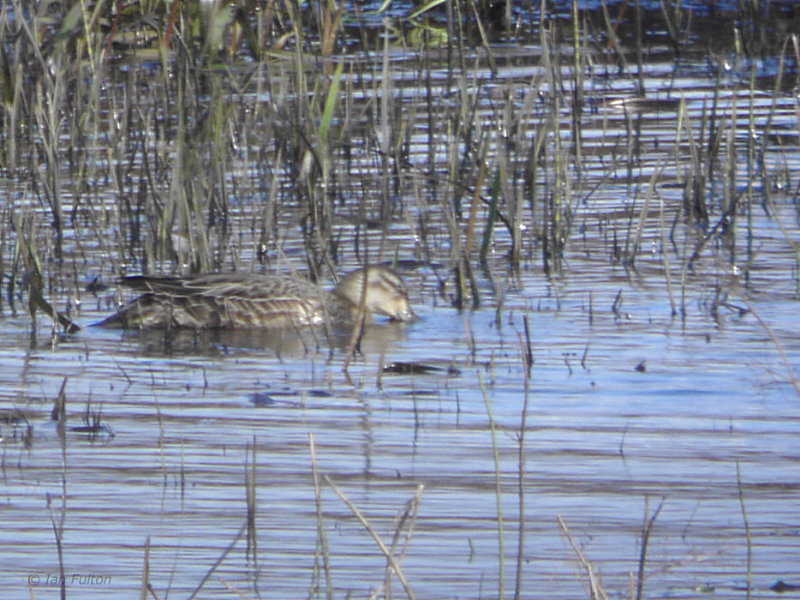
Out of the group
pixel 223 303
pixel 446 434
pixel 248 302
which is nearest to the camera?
pixel 446 434

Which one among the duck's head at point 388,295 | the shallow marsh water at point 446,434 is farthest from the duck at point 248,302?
the shallow marsh water at point 446,434

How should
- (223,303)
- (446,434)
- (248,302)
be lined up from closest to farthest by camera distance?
(446,434), (223,303), (248,302)

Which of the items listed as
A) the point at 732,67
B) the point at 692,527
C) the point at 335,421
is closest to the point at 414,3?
the point at 732,67

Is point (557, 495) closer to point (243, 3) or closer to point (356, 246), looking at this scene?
point (356, 246)

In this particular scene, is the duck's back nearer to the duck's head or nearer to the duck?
the duck

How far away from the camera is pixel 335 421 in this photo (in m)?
6.33

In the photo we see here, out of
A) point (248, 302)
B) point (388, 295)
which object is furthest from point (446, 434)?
point (248, 302)

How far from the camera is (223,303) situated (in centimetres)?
832

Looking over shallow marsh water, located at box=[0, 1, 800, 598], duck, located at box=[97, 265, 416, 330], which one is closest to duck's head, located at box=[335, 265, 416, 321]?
duck, located at box=[97, 265, 416, 330]

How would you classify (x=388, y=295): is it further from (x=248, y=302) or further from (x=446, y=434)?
(x=446, y=434)

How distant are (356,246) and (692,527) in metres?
4.65

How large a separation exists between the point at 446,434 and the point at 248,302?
8.09 feet

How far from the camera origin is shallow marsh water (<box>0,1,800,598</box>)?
4809mm

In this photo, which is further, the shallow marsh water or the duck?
the duck
